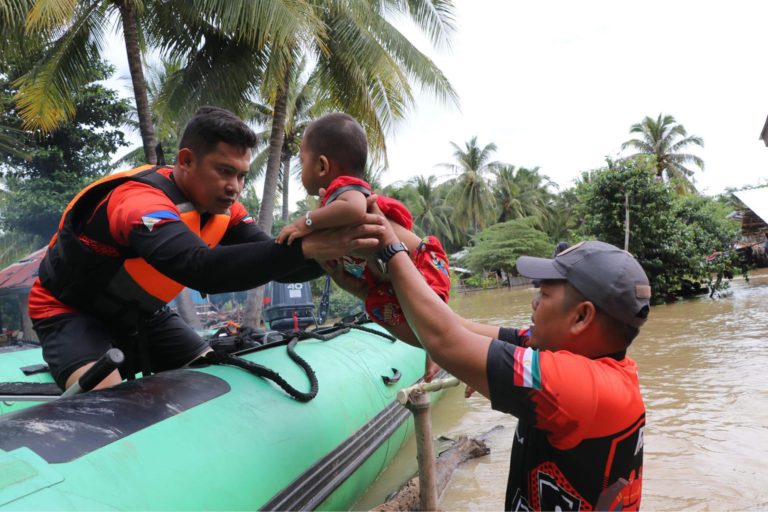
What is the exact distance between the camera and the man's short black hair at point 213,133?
2.34m

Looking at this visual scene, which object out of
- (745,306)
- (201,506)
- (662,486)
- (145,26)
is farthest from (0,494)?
(745,306)

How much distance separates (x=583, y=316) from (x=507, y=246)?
33.2m

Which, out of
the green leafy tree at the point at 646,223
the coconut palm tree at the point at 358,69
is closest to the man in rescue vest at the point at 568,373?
the coconut palm tree at the point at 358,69

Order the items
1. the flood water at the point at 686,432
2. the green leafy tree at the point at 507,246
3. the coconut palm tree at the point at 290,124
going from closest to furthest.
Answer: the flood water at the point at 686,432, the coconut palm tree at the point at 290,124, the green leafy tree at the point at 507,246

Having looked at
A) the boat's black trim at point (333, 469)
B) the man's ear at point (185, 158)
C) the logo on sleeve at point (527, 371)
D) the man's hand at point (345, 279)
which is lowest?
the boat's black trim at point (333, 469)

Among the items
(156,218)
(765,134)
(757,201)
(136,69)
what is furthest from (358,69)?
(765,134)

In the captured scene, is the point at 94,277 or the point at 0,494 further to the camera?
the point at 94,277

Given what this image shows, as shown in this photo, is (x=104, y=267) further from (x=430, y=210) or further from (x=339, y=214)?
(x=430, y=210)

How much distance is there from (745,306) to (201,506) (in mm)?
15548

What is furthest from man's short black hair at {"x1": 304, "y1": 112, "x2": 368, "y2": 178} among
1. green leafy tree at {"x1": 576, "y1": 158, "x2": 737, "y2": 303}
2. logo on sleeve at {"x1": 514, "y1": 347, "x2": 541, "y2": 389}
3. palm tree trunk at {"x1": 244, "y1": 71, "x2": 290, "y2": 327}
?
green leafy tree at {"x1": 576, "y1": 158, "x2": 737, "y2": 303}

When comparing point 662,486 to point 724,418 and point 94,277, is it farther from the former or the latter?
point 94,277

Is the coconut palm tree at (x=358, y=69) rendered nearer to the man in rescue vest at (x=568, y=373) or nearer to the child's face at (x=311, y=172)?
the child's face at (x=311, y=172)

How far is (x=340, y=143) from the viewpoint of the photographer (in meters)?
2.42

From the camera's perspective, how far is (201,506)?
1886 millimetres
